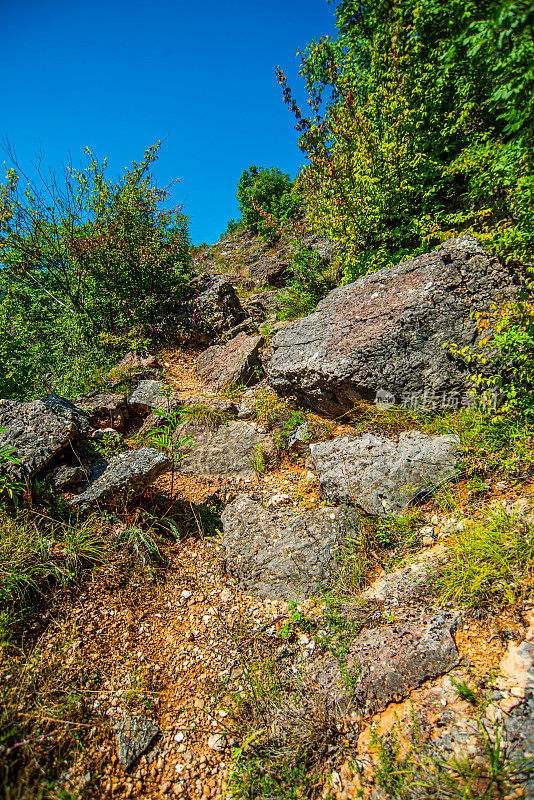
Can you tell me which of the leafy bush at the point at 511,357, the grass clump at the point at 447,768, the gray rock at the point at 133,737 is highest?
the leafy bush at the point at 511,357

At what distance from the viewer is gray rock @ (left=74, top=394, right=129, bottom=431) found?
501 centimetres

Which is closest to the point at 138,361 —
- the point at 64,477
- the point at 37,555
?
the point at 64,477

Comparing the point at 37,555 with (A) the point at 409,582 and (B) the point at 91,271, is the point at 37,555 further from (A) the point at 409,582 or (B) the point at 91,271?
(B) the point at 91,271

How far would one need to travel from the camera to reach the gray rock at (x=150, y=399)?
5.24 meters

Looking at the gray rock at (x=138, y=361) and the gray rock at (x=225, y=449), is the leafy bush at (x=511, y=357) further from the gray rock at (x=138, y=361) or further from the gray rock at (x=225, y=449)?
the gray rock at (x=138, y=361)

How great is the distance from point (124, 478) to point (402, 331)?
338 centimetres

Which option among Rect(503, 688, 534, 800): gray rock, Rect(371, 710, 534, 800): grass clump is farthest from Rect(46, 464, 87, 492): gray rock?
Rect(503, 688, 534, 800): gray rock

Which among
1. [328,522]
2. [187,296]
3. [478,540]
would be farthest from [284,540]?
[187,296]

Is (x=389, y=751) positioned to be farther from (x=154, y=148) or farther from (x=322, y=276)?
(x=154, y=148)

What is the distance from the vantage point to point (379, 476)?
3422 mm

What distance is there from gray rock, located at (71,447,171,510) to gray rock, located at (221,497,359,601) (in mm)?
925

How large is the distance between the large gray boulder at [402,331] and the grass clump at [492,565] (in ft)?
5.43

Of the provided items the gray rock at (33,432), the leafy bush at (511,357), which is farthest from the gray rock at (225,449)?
the leafy bush at (511,357)

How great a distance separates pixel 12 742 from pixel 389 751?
2.03 metres
